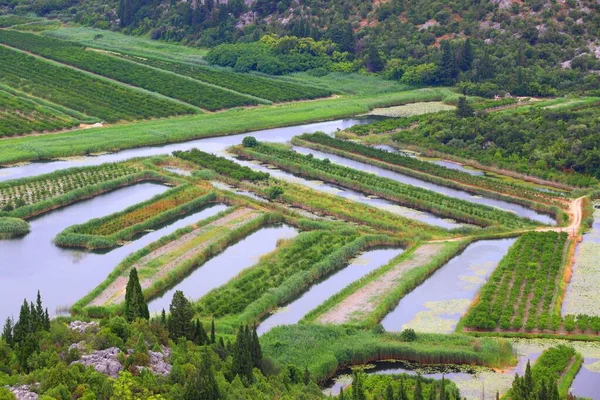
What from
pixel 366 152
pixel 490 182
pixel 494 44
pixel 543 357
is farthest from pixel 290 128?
pixel 543 357

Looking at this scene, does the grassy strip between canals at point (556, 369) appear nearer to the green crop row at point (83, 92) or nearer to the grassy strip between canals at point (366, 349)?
the grassy strip between canals at point (366, 349)

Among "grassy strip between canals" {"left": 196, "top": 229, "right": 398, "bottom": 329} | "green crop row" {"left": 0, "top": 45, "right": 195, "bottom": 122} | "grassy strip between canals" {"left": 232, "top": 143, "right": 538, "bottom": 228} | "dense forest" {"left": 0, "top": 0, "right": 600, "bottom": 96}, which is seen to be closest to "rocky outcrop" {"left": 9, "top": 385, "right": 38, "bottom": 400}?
"grassy strip between canals" {"left": 196, "top": 229, "right": 398, "bottom": 329}

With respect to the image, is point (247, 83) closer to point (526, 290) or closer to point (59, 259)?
point (59, 259)

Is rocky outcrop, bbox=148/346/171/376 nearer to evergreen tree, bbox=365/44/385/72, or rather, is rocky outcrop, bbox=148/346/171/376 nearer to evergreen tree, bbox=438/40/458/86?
evergreen tree, bbox=438/40/458/86

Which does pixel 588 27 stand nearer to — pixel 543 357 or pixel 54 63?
pixel 54 63

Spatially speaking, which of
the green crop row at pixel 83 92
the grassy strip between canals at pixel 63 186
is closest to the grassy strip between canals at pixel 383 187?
the grassy strip between canals at pixel 63 186

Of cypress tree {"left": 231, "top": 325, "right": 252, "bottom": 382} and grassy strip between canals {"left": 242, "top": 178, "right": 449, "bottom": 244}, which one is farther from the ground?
cypress tree {"left": 231, "top": 325, "right": 252, "bottom": 382}
